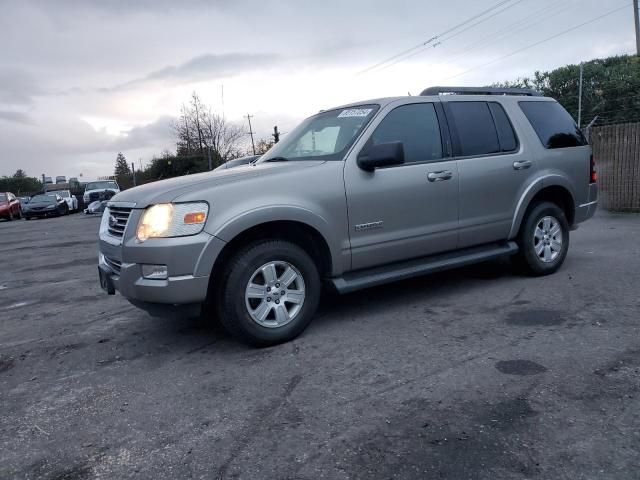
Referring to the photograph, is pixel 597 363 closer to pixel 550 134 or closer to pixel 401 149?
pixel 401 149

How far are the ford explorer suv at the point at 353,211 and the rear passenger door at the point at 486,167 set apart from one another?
14 mm

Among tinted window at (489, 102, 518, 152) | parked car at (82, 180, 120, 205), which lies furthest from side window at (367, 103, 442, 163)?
parked car at (82, 180, 120, 205)

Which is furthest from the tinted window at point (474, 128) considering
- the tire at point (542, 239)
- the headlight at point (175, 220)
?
the headlight at point (175, 220)

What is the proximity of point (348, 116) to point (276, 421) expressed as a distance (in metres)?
3.00

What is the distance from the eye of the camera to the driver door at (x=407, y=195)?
4.47 m

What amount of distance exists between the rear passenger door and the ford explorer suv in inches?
0.6

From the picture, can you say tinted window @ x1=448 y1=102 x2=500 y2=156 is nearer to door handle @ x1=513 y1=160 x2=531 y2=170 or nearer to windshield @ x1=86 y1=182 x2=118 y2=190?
door handle @ x1=513 y1=160 x2=531 y2=170

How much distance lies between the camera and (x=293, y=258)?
412 centimetres

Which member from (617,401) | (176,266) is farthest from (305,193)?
(617,401)

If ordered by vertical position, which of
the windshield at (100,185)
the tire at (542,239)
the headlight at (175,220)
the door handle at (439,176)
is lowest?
the tire at (542,239)

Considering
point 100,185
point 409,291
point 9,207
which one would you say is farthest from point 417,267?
point 9,207

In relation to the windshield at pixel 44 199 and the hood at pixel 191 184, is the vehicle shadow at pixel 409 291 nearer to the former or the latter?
the hood at pixel 191 184

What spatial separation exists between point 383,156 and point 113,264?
7.58 feet

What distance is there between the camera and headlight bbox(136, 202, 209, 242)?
3803mm
